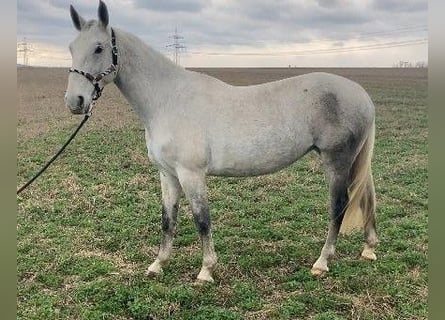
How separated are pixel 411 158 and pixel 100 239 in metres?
8.02

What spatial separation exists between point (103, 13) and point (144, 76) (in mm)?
787

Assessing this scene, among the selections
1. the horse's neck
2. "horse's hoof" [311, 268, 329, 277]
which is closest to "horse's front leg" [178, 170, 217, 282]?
the horse's neck

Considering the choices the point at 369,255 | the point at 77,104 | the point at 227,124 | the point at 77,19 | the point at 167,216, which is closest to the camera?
the point at 77,104

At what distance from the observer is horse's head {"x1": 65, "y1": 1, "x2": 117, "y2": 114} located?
12.6 ft

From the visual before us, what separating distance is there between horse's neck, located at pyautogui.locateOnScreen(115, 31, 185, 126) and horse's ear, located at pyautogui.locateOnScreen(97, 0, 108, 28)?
0.39 metres

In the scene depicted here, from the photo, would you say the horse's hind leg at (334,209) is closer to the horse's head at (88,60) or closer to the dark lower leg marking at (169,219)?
the dark lower leg marking at (169,219)

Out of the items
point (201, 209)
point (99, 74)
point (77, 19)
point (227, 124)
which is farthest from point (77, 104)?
point (201, 209)

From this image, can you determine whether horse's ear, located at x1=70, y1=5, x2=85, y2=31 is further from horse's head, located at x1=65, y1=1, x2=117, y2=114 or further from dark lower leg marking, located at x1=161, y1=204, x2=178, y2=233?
dark lower leg marking, located at x1=161, y1=204, x2=178, y2=233

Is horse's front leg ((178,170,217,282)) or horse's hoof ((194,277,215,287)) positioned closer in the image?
horse's front leg ((178,170,217,282))

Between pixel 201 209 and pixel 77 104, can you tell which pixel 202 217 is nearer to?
pixel 201 209

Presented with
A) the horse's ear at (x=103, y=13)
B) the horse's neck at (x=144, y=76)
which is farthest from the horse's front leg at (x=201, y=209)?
the horse's ear at (x=103, y=13)

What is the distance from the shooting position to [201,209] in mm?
4480

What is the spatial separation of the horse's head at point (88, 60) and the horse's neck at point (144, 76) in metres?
0.32
